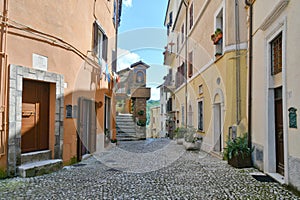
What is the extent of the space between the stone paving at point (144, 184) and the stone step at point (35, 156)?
54 cm

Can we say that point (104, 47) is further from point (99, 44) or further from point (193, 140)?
point (193, 140)

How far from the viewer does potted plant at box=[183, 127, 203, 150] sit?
35.1 ft

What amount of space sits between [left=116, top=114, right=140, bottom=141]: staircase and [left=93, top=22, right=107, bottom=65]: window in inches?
250

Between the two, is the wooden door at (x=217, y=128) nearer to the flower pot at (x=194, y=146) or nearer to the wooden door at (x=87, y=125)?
the flower pot at (x=194, y=146)

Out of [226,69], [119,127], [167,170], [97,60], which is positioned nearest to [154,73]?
[119,127]

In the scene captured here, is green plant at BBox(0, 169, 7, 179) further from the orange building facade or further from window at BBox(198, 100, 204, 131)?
window at BBox(198, 100, 204, 131)

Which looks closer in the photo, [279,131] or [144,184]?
[144,184]

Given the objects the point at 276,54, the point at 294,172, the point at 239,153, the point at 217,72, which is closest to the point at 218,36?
the point at 217,72

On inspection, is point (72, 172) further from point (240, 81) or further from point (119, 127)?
point (119, 127)

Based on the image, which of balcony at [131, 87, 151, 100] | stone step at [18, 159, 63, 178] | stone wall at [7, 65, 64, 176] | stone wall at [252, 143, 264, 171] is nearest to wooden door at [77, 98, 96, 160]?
stone step at [18, 159, 63, 178]

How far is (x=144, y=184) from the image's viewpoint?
4980 millimetres

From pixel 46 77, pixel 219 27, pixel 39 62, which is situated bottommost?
pixel 46 77

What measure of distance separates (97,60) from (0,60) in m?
4.33

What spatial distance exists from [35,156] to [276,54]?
5858 millimetres
